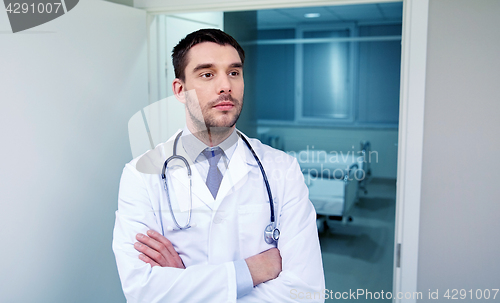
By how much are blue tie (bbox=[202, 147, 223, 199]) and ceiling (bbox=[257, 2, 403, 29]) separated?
346cm

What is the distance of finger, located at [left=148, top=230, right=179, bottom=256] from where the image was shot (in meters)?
1.19

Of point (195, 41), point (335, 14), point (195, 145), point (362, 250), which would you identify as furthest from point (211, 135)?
point (335, 14)

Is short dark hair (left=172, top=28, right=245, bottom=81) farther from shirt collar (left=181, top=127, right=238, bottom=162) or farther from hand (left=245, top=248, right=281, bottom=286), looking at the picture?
hand (left=245, top=248, right=281, bottom=286)

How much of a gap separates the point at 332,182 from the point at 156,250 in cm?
276

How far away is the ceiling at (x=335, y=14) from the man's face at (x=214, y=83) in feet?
11.1

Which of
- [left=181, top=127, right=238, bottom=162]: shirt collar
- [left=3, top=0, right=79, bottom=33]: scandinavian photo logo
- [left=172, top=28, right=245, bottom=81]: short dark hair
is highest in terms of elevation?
[left=3, top=0, right=79, bottom=33]: scandinavian photo logo

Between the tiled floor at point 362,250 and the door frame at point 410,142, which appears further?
the tiled floor at point 362,250

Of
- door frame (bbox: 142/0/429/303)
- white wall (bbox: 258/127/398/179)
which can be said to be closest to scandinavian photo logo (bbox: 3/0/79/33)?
door frame (bbox: 142/0/429/303)

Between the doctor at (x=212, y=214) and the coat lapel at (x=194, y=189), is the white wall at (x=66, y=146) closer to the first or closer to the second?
the doctor at (x=212, y=214)

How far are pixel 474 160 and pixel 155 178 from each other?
1.13 meters

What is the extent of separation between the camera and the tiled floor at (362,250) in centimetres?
286

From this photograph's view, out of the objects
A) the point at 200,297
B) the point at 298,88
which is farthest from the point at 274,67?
the point at 200,297

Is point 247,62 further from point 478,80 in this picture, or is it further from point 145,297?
point 145,297

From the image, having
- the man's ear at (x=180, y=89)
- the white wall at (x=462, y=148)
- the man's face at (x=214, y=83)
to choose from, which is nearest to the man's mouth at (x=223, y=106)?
the man's face at (x=214, y=83)
